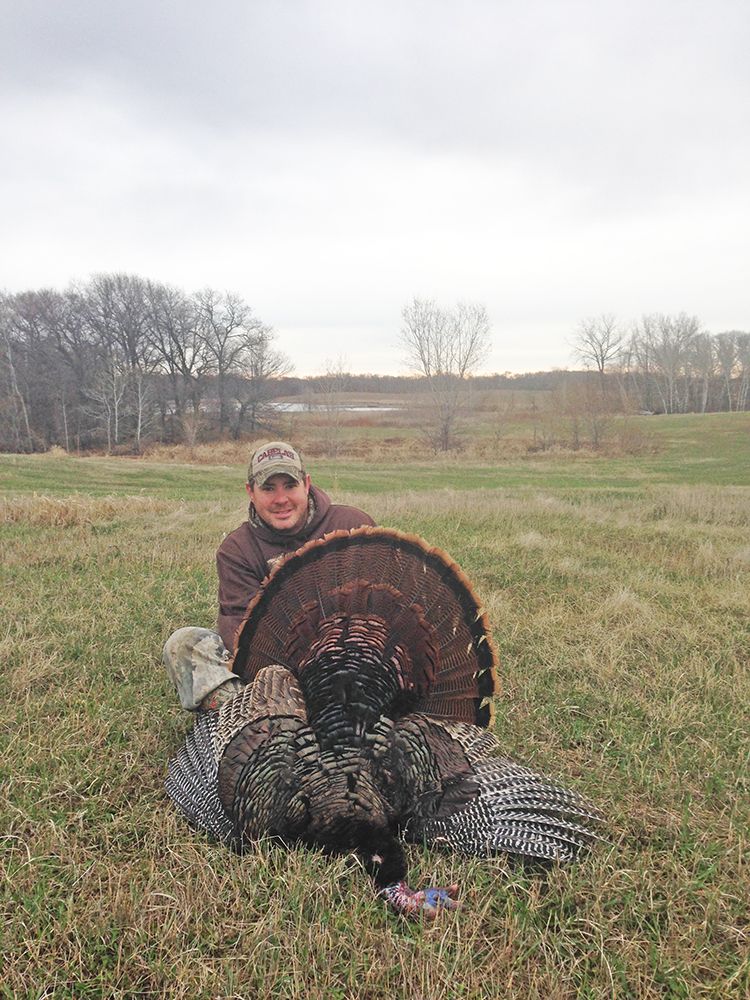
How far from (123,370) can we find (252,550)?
45.0m

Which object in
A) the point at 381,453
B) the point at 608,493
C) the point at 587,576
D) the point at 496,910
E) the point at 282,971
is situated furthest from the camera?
the point at 381,453

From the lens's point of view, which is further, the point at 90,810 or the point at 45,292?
the point at 45,292

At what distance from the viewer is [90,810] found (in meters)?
2.16

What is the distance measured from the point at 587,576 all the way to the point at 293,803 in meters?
4.19

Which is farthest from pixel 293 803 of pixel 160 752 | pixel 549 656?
pixel 549 656

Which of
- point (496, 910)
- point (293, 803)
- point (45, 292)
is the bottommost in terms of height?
point (496, 910)

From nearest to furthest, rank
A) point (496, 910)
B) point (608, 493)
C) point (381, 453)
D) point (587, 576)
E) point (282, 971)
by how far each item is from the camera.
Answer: point (282, 971) → point (496, 910) → point (587, 576) → point (608, 493) → point (381, 453)

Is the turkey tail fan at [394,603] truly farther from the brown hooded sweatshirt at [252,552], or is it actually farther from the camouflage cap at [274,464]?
the camouflage cap at [274,464]

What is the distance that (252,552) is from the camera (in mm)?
2910

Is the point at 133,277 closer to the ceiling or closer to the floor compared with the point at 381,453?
closer to the ceiling

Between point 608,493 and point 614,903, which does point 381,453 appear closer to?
point 608,493

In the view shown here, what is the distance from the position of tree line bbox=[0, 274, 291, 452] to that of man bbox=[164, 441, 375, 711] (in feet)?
131

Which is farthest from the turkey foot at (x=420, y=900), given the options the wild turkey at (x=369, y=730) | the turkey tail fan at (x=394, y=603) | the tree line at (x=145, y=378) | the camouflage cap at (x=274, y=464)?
the tree line at (x=145, y=378)

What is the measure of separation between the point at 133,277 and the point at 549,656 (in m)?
50.7
